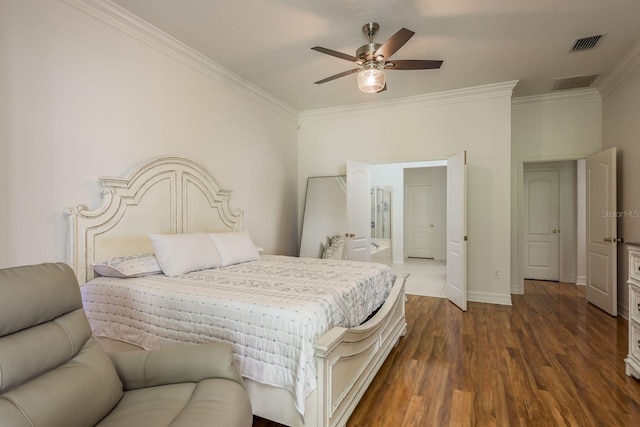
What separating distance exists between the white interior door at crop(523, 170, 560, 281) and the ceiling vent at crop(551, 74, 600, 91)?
5.83ft

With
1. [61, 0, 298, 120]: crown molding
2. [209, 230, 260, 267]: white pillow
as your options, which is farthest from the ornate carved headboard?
[61, 0, 298, 120]: crown molding

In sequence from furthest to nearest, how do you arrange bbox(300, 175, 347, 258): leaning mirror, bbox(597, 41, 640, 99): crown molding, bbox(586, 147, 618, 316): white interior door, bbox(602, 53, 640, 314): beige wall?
bbox(300, 175, 347, 258): leaning mirror < bbox(586, 147, 618, 316): white interior door < bbox(602, 53, 640, 314): beige wall < bbox(597, 41, 640, 99): crown molding

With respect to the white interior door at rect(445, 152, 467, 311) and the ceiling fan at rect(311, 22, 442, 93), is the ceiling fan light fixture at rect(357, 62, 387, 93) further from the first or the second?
the white interior door at rect(445, 152, 467, 311)

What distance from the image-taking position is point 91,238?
7.86 ft

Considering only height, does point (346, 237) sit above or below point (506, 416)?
above

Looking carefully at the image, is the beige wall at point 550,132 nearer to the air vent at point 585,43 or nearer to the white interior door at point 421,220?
the air vent at point 585,43

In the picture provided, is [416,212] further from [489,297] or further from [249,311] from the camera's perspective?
[249,311]

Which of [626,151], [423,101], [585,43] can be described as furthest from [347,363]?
[626,151]

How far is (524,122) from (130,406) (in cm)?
559

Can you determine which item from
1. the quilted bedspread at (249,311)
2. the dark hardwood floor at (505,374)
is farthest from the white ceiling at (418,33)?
the dark hardwood floor at (505,374)

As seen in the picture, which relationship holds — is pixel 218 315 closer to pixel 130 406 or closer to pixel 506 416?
pixel 130 406

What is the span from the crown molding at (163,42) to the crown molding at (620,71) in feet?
13.7

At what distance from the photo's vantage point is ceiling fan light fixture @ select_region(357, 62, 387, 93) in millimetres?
2592

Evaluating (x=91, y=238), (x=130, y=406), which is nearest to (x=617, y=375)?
(x=130, y=406)
